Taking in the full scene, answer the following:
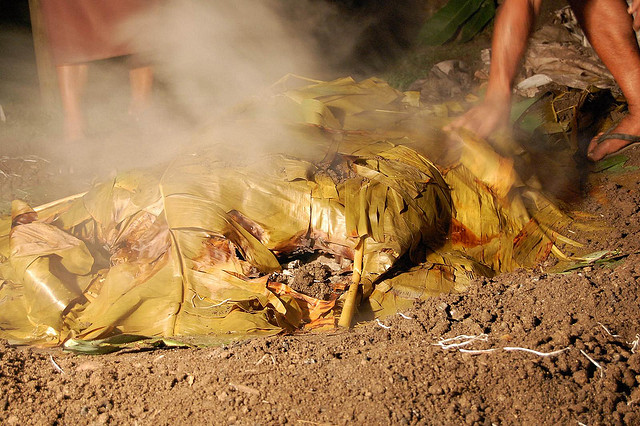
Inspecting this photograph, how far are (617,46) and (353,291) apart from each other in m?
2.12

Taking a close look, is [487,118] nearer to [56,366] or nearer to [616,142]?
[616,142]

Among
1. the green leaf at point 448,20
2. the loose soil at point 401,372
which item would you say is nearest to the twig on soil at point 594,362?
the loose soil at point 401,372

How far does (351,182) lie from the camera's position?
231 cm

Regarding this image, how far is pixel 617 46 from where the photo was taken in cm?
289

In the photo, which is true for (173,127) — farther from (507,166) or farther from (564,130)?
(564,130)

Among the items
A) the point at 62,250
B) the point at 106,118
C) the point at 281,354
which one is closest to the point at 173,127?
the point at 106,118

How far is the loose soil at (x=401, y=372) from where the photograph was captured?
133cm

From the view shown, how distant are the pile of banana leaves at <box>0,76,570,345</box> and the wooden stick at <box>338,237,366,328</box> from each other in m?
0.04

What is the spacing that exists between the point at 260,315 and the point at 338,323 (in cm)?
28

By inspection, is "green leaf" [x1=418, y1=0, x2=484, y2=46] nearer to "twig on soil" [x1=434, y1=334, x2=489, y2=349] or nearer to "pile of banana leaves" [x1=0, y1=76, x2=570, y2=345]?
"pile of banana leaves" [x1=0, y1=76, x2=570, y2=345]

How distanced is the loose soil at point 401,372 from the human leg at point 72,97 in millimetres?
2326

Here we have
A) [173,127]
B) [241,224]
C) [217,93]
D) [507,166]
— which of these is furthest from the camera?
[217,93]

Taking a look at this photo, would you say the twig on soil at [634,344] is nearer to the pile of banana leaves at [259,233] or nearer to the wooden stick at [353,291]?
the pile of banana leaves at [259,233]

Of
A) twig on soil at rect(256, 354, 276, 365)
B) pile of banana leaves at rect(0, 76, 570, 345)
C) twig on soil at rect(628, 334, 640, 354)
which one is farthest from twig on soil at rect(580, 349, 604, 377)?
twig on soil at rect(256, 354, 276, 365)
